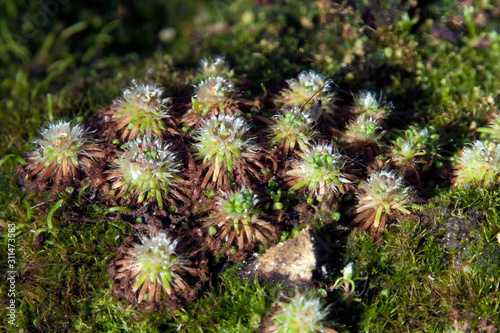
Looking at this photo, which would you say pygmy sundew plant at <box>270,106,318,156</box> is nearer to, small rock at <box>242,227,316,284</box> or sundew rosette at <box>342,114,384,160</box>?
sundew rosette at <box>342,114,384,160</box>

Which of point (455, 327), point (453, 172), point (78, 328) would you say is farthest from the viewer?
point (453, 172)

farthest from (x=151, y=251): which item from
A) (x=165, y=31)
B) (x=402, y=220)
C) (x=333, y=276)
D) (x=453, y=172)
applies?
(x=165, y=31)

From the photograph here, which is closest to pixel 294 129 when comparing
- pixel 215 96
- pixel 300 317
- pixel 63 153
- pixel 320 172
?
pixel 320 172

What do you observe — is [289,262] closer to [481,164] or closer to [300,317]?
[300,317]

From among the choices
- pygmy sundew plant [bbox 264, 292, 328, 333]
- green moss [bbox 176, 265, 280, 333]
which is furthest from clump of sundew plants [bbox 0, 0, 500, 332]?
pygmy sundew plant [bbox 264, 292, 328, 333]

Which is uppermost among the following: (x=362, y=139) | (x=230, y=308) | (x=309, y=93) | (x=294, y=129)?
(x=309, y=93)

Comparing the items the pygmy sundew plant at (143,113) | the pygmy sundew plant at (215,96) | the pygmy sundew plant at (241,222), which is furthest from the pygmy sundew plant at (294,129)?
the pygmy sundew plant at (143,113)

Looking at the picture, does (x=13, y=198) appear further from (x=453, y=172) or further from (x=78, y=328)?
(x=453, y=172)
